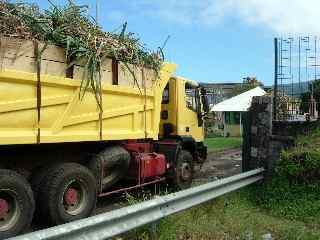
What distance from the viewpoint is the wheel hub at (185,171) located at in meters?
11.0

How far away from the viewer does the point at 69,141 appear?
7617 millimetres

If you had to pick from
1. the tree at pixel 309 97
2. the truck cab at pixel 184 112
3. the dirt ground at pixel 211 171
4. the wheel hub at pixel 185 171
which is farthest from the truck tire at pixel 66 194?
the tree at pixel 309 97

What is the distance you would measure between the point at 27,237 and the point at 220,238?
8.89 ft

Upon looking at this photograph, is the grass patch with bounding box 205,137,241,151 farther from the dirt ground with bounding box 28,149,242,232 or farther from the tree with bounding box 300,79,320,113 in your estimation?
the tree with bounding box 300,79,320,113

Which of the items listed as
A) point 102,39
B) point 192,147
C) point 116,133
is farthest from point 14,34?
point 192,147

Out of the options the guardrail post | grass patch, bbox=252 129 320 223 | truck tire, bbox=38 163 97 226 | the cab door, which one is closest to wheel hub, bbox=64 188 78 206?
truck tire, bbox=38 163 97 226

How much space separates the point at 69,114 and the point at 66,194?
3.79ft

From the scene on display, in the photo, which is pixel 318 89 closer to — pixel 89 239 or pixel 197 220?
pixel 197 220

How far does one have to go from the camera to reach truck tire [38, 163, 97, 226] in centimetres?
726

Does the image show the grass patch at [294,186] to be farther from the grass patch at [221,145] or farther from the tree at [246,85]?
the tree at [246,85]

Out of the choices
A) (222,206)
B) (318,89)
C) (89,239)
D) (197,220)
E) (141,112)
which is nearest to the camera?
(89,239)

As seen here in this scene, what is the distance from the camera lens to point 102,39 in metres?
8.17

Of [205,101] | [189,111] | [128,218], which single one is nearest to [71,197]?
[128,218]

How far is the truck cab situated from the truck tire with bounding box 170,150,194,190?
0.36 m
